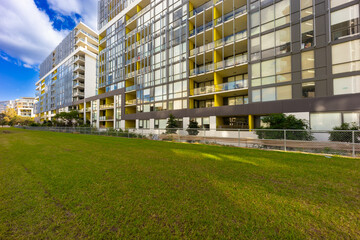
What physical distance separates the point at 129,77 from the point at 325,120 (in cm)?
3412

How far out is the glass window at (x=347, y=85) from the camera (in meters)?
13.2

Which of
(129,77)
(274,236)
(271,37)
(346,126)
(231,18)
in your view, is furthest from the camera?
(129,77)

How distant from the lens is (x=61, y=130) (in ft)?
112

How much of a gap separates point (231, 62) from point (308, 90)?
33.3ft

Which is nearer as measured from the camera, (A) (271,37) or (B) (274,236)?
(B) (274,236)

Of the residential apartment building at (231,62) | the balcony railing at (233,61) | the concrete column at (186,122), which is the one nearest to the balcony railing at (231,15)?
the residential apartment building at (231,62)

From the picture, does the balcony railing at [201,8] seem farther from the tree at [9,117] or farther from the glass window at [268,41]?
the tree at [9,117]

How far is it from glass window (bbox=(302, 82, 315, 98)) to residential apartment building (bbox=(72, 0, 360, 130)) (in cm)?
8

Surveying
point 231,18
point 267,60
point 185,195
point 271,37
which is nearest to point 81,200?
point 185,195

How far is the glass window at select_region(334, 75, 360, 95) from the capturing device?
13.2 meters

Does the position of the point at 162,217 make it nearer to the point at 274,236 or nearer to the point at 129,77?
the point at 274,236

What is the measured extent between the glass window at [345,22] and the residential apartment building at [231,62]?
71 mm

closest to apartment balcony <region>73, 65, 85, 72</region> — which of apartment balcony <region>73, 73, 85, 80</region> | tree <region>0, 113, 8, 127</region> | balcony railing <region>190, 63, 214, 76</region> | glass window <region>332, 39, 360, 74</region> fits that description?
apartment balcony <region>73, 73, 85, 80</region>

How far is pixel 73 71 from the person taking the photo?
168 feet
